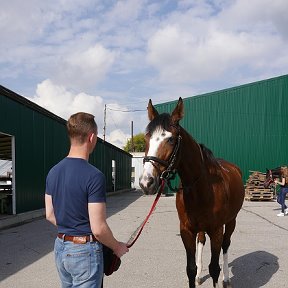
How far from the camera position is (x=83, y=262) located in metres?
2.56

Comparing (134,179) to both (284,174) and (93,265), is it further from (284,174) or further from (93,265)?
(93,265)

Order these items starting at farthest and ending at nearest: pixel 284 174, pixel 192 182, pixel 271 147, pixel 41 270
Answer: pixel 271 147 < pixel 284 174 < pixel 41 270 < pixel 192 182

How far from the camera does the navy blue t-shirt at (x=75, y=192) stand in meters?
2.53

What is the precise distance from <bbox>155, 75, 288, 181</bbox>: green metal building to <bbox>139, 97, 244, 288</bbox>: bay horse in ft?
74.5

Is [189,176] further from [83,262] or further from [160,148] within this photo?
[83,262]

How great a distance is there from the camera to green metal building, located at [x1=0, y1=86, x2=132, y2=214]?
41.5 feet

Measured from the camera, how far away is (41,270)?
6.25 meters

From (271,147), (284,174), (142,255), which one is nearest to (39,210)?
(142,255)

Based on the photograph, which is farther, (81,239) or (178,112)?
(178,112)

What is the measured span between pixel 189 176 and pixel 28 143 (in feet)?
35.4

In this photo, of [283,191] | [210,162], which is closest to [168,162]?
[210,162]

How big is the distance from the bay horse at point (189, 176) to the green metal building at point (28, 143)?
8921mm

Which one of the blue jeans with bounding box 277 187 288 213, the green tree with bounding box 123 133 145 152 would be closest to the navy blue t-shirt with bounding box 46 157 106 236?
the blue jeans with bounding box 277 187 288 213

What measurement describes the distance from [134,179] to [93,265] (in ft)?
175
